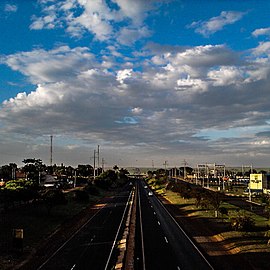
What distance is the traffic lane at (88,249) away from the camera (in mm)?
28844

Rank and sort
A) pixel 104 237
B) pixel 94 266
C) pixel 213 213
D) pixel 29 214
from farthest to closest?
1. pixel 213 213
2. pixel 29 214
3. pixel 104 237
4. pixel 94 266

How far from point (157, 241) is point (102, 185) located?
98264mm

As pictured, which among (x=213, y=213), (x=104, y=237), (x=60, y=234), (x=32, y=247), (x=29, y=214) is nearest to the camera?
(x=32, y=247)

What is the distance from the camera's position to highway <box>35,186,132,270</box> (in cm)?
2860

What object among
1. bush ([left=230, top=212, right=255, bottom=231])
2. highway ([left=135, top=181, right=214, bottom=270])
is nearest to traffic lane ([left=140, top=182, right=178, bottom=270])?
highway ([left=135, top=181, right=214, bottom=270])

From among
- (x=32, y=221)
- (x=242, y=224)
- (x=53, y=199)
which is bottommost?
(x=32, y=221)

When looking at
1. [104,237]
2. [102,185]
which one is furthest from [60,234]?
[102,185]

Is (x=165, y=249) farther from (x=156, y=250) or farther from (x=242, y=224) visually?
(x=242, y=224)

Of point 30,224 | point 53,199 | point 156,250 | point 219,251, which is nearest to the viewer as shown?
point 219,251

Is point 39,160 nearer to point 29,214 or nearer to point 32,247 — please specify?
point 29,214

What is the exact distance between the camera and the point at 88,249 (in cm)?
3444

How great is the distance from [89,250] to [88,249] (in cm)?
53

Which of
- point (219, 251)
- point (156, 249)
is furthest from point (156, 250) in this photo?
point (219, 251)

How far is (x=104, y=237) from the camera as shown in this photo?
40750mm
